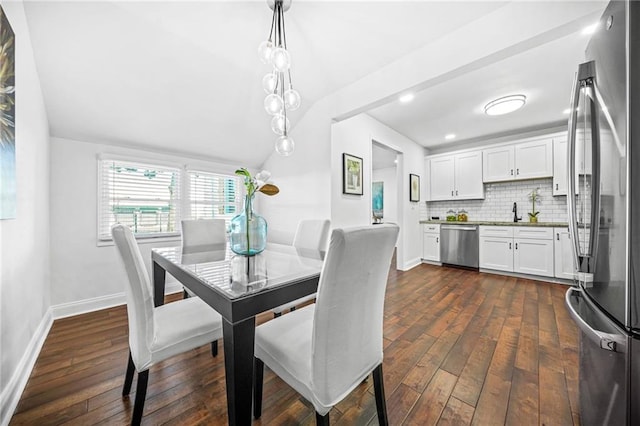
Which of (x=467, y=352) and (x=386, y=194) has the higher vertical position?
Result: (x=386, y=194)

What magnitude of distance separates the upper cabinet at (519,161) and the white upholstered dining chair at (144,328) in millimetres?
4927

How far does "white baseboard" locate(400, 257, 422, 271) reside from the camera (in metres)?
4.22

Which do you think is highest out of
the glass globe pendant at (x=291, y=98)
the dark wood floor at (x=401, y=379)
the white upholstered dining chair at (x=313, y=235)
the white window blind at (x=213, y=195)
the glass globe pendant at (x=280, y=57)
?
the glass globe pendant at (x=280, y=57)

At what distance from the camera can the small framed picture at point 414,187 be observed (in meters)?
4.47

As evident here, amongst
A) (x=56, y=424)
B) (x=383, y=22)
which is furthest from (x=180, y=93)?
(x=56, y=424)

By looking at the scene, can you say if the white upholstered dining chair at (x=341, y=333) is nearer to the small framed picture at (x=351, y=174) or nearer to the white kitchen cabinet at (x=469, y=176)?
the small framed picture at (x=351, y=174)

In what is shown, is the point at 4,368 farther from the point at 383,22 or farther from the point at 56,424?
the point at 383,22

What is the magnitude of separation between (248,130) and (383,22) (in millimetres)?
2068

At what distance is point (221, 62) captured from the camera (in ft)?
7.42

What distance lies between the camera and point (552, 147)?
12.1 ft

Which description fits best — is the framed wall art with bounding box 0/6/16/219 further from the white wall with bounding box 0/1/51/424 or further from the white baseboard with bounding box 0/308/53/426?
the white baseboard with bounding box 0/308/53/426

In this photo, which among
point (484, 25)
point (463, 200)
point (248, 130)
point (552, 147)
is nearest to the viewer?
point (484, 25)

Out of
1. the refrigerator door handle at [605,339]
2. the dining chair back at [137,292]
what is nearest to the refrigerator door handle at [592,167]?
the refrigerator door handle at [605,339]

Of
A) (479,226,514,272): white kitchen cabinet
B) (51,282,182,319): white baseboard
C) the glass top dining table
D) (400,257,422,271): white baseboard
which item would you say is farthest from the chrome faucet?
(51,282,182,319): white baseboard
